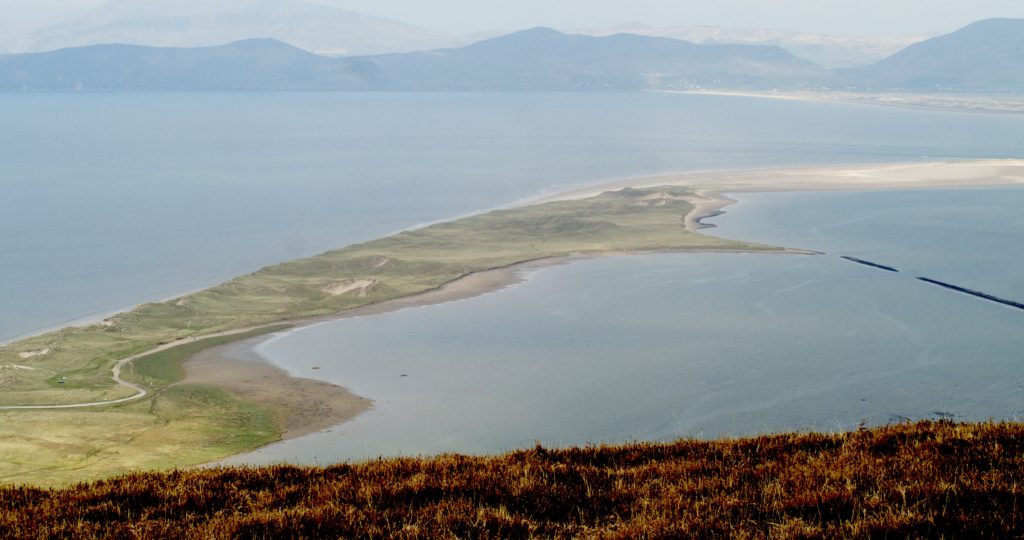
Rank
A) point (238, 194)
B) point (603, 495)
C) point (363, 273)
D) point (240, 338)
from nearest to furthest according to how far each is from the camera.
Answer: point (603, 495) < point (240, 338) < point (363, 273) < point (238, 194)

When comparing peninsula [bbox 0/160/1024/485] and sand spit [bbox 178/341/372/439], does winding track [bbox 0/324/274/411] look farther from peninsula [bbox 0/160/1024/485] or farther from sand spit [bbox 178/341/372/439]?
sand spit [bbox 178/341/372/439]

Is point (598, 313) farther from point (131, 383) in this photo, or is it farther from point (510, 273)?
point (131, 383)

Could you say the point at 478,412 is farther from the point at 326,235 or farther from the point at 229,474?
the point at 326,235

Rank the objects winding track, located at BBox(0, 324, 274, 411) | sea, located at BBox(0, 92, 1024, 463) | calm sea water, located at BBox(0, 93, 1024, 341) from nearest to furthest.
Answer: sea, located at BBox(0, 92, 1024, 463), winding track, located at BBox(0, 324, 274, 411), calm sea water, located at BBox(0, 93, 1024, 341)

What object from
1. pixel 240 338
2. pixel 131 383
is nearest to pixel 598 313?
pixel 240 338

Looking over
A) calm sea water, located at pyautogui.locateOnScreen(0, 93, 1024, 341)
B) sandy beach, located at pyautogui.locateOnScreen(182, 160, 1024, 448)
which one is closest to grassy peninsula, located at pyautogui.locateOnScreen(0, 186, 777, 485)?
sandy beach, located at pyautogui.locateOnScreen(182, 160, 1024, 448)

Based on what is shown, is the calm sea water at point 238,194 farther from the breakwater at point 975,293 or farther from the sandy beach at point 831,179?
the breakwater at point 975,293

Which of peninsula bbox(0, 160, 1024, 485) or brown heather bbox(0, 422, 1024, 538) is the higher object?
brown heather bbox(0, 422, 1024, 538)
